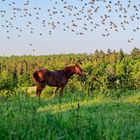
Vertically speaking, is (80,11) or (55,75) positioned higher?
(80,11)

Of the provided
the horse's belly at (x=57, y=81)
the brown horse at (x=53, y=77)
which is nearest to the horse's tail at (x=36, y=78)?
the brown horse at (x=53, y=77)

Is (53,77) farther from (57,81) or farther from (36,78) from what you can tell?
(36,78)

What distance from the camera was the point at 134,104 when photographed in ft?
59.8

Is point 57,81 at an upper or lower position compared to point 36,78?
lower

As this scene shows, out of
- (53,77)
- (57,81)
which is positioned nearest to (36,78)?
(53,77)

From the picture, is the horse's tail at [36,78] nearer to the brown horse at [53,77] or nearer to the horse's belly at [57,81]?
the brown horse at [53,77]

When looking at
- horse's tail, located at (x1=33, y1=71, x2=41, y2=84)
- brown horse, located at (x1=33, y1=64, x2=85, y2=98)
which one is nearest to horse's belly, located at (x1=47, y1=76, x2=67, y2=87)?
brown horse, located at (x1=33, y1=64, x2=85, y2=98)

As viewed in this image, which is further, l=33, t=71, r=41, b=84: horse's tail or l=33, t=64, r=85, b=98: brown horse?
l=33, t=71, r=41, b=84: horse's tail

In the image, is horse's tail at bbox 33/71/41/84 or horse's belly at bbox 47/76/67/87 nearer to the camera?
horse's belly at bbox 47/76/67/87

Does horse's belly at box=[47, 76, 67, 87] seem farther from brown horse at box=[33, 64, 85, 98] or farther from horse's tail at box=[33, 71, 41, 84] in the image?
horse's tail at box=[33, 71, 41, 84]

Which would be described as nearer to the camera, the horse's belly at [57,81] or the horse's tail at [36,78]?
the horse's belly at [57,81]

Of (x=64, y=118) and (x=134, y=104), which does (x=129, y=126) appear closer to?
(x=64, y=118)

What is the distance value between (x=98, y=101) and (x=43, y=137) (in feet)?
39.5

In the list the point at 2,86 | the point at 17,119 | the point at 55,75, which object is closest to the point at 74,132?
the point at 17,119
